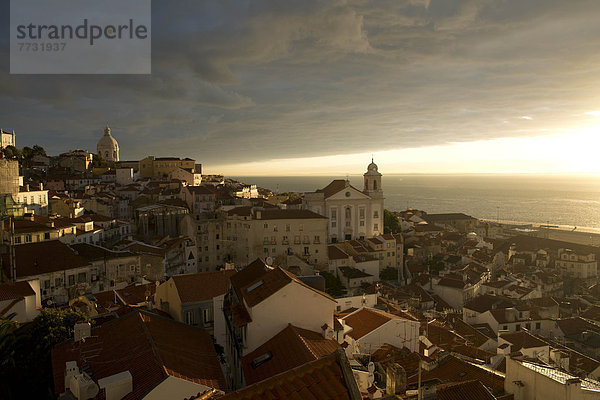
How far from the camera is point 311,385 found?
15.6 ft

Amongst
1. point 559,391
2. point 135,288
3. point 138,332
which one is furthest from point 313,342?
point 135,288

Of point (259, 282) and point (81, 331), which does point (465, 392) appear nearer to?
point (259, 282)

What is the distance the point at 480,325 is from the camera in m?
26.9

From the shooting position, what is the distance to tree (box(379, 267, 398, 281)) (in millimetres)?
39341

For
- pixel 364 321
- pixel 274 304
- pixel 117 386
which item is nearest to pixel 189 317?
pixel 274 304

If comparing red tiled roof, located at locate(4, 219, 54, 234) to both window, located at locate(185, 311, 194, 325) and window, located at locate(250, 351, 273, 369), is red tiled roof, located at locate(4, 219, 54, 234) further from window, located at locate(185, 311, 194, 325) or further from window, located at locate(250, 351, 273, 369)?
window, located at locate(250, 351, 273, 369)

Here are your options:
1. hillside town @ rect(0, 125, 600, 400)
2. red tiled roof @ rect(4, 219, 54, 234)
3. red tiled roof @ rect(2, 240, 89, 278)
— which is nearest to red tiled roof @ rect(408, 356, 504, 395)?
hillside town @ rect(0, 125, 600, 400)

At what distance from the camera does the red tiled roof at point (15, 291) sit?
46.9ft

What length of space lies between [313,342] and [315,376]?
5.66 metres

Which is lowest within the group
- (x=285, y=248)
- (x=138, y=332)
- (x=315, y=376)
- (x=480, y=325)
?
(x=480, y=325)

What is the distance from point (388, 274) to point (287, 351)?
3102 centimetres

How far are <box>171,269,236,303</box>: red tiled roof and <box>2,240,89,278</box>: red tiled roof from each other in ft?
32.8

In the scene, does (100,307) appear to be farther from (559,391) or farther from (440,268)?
(440,268)

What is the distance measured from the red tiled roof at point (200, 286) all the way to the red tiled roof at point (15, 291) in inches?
205
